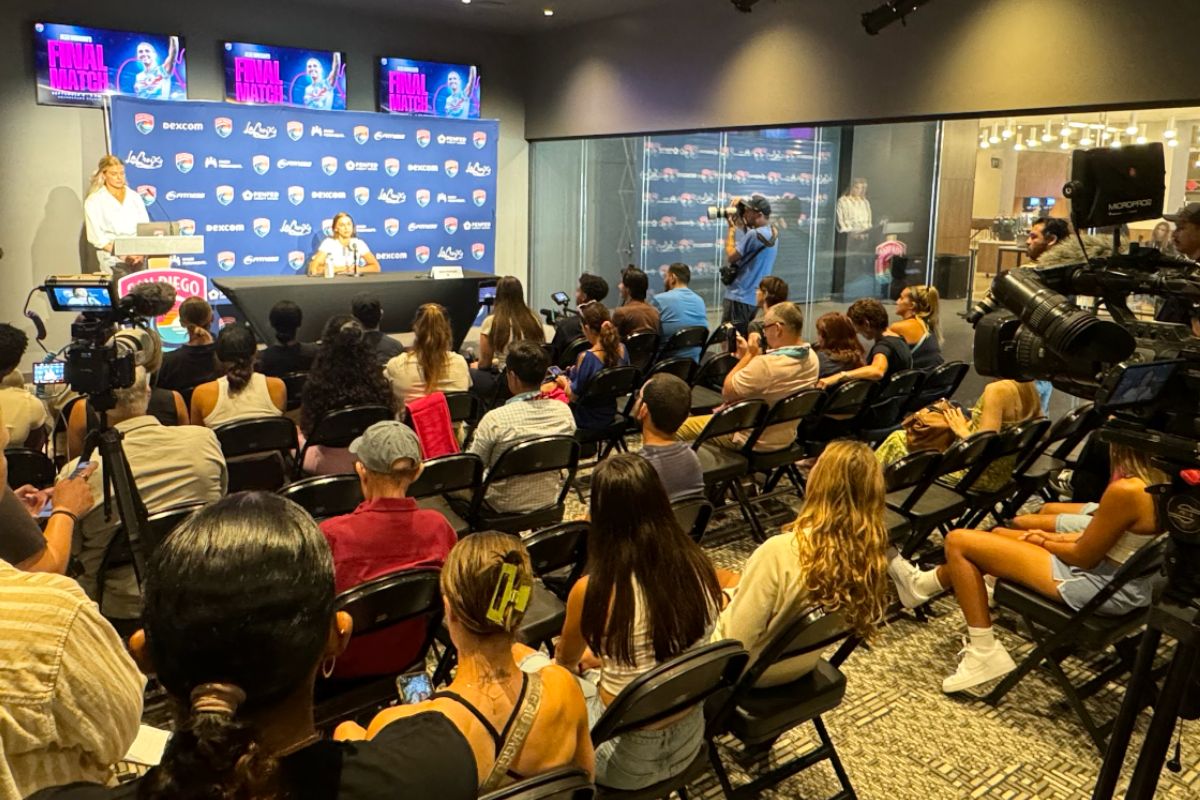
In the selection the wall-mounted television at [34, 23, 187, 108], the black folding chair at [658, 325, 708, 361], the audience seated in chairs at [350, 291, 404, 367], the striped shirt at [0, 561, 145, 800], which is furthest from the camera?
the wall-mounted television at [34, 23, 187, 108]

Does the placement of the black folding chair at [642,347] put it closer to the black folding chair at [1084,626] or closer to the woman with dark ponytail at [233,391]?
the woman with dark ponytail at [233,391]

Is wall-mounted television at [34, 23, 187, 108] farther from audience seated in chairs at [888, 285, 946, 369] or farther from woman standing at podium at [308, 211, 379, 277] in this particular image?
audience seated in chairs at [888, 285, 946, 369]

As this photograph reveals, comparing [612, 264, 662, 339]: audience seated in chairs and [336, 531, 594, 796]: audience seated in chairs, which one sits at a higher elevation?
[612, 264, 662, 339]: audience seated in chairs

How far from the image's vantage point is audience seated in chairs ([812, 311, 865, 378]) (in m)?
5.51

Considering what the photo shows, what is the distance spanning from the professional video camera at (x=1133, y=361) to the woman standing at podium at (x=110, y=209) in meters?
7.37

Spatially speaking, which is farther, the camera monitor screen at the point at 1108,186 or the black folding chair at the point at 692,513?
the black folding chair at the point at 692,513

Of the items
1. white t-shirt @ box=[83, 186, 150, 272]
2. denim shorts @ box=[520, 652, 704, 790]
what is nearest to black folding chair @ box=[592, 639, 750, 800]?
denim shorts @ box=[520, 652, 704, 790]

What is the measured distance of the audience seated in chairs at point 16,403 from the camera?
396 cm

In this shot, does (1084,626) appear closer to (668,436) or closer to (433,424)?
(668,436)

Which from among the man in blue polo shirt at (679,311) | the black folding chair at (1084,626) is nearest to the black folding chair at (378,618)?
the black folding chair at (1084,626)

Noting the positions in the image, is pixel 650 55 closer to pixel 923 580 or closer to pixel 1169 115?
pixel 1169 115

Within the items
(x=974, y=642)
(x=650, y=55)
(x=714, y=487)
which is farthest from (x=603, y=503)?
(x=650, y=55)

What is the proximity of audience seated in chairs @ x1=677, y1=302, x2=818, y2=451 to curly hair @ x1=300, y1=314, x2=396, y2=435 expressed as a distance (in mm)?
A: 1563

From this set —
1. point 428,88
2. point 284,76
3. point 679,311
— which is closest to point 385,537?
point 679,311
